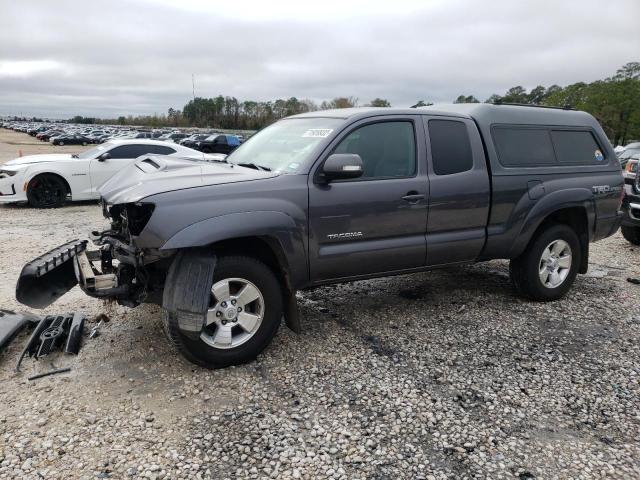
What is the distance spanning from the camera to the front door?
3766 millimetres

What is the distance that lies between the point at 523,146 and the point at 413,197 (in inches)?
61.1

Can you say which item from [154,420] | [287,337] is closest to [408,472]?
[154,420]

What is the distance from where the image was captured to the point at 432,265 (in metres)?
4.40

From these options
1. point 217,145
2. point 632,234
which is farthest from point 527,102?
point 632,234

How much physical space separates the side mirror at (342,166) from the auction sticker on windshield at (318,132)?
0.37m

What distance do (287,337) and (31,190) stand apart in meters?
8.41

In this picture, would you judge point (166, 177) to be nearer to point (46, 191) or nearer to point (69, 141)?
point (46, 191)

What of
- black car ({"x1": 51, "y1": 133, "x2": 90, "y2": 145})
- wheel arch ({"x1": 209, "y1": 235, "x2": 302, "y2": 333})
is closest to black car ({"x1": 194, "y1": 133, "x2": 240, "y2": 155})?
wheel arch ({"x1": 209, "y1": 235, "x2": 302, "y2": 333})

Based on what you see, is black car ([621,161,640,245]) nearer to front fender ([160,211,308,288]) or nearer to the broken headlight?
front fender ([160,211,308,288])

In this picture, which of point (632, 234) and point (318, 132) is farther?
point (632, 234)

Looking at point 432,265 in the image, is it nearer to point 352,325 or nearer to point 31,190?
point 352,325

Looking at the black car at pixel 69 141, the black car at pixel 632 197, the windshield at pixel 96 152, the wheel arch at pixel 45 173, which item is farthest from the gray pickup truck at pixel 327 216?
the black car at pixel 69 141

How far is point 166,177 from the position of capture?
3611 millimetres

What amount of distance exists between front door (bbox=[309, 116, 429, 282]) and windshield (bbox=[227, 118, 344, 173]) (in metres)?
0.19
